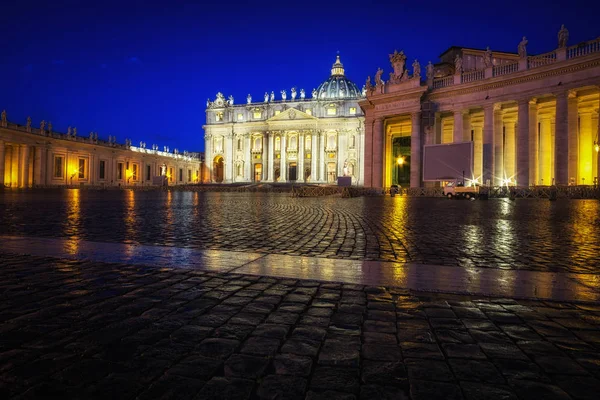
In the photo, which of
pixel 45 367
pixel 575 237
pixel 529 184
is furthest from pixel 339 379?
pixel 529 184

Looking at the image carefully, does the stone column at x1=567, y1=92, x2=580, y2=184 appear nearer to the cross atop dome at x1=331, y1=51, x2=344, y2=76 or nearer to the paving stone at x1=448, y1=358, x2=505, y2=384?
the paving stone at x1=448, y1=358, x2=505, y2=384

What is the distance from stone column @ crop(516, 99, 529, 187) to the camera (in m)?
27.1

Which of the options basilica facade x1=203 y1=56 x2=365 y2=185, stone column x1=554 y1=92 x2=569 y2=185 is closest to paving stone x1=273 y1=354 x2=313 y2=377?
stone column x1=554 y1=92 x2=569 y2=185

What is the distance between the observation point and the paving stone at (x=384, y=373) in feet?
5.95

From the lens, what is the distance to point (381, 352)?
2.14m

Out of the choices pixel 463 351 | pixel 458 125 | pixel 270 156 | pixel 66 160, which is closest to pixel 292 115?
pixel 270 156

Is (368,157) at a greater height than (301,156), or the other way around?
(301,156)

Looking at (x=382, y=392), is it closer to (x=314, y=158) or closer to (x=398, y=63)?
(x=398, y=63)

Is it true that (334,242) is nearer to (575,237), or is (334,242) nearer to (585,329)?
(585,329)

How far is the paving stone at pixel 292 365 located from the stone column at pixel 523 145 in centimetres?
2990

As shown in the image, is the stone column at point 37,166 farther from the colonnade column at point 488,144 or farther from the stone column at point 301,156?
the colonnade column at point 488,144

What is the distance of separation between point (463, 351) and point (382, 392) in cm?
73

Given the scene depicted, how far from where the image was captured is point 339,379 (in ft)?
6.02

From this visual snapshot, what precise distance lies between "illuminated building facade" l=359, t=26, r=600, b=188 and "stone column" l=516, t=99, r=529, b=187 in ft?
0.21
